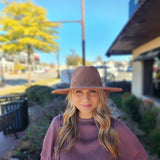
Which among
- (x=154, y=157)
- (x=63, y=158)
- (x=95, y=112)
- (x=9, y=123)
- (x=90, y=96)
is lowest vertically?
(x=154, y=157)

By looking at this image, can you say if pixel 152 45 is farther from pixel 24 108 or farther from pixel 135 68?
pixel 24 108

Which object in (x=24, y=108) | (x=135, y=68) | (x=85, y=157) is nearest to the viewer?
(x=85, y=157)

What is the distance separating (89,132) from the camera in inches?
46.1

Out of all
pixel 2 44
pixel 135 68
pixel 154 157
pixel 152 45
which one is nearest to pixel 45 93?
pixel 154 157

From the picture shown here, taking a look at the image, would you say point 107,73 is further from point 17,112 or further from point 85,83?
point 85,83

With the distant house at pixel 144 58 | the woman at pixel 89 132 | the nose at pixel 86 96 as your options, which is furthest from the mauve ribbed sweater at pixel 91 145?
the distant house at pixel 144 58

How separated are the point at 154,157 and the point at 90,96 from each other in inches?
110

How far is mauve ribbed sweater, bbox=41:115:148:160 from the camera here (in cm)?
109

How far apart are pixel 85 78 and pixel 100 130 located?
1.58ft

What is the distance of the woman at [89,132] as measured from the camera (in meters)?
1.10

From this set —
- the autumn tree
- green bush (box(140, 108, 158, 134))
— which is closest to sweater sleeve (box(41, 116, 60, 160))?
green bush (box(140, 108, 158, 134))

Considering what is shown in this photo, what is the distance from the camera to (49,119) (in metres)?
2.39

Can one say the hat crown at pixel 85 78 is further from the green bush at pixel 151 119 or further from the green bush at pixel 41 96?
the green bush at pixel 41 96

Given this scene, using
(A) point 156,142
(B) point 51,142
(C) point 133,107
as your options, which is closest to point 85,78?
(B) point 51,142
